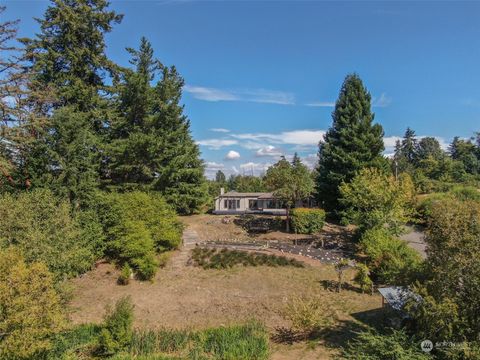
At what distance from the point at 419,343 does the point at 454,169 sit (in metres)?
62.8

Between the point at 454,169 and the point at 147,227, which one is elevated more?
the point at 454,169

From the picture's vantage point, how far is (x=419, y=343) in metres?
9.77

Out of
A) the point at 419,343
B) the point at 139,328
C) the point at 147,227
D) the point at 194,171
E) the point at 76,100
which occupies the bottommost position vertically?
the point at 139,328

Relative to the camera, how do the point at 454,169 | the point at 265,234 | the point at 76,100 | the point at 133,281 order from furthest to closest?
the point at 454,169 < the point at 265,234 < the point at 76,100 < the point at 133,281

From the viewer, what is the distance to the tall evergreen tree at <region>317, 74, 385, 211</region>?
35.3m

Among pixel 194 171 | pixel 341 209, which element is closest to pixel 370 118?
pixel 341 209

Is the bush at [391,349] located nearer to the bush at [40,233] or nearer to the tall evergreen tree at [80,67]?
the bush at [40,233]

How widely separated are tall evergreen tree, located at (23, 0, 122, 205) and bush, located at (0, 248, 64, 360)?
45.5ft

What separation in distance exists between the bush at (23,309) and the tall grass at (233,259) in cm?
1421

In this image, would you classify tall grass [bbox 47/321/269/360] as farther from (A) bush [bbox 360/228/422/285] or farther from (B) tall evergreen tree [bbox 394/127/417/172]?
(B) tall evergreen tree [bbox 394/127/417/172]

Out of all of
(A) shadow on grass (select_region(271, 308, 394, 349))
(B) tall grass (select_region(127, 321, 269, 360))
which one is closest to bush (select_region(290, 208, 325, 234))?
(A) shadow on grass (select_region(271, 308, 394, 349))

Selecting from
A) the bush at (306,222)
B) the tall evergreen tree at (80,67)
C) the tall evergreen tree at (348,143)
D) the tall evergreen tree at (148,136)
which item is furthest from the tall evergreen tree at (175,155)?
the tall evergreen tree at (348,143)

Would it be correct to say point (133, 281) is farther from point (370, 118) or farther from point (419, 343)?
point (370, 118)

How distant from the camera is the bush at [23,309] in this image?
30.7ft
